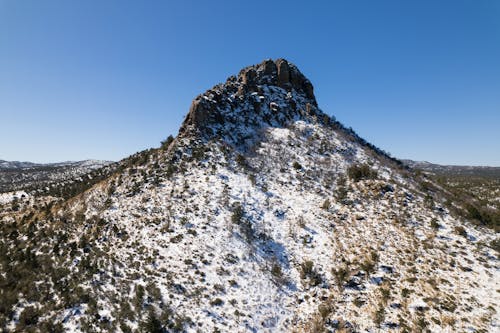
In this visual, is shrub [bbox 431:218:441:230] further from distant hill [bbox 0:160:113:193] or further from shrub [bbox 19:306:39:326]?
distant hill [bbox 0:160:113:193]

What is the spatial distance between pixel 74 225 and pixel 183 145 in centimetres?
1279

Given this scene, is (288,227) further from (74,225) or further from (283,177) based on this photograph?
(74,225)

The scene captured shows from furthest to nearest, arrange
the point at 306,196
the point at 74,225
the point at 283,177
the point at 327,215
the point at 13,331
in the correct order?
1. the point at 283,177
2. the point at 306,196
3. the point at 327,215
4. the point at 74,225
5. the point at 13,331

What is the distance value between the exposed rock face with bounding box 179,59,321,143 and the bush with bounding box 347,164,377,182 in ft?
41.5

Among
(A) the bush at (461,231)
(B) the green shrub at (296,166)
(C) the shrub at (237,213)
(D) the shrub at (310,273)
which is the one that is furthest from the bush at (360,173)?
(C) the shrub at (237,213)

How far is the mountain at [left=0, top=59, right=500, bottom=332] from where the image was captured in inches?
518

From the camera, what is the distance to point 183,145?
2897 cm

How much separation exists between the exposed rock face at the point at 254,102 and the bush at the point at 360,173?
12656 mm

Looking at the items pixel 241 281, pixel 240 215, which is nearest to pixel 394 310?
pixel 241 281

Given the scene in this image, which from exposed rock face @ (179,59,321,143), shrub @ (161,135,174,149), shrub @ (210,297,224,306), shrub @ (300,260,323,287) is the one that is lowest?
shrub @ (210,297,224,306)

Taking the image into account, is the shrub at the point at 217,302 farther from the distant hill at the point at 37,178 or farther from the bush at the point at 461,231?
the distant hill at the point at 37,178

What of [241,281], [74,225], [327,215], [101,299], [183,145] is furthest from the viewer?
[183,145]

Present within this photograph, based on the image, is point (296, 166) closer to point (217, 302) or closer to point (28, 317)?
point (217, 302)

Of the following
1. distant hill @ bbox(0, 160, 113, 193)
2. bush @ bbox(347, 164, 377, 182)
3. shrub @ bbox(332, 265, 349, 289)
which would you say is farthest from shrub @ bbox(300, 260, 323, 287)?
distant hill @ bbox(0, 160, 113, 193)
